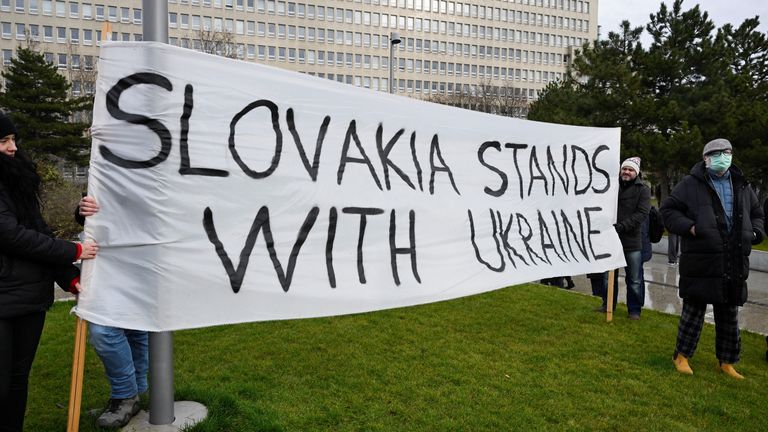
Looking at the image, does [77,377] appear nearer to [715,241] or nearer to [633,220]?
[715,241]

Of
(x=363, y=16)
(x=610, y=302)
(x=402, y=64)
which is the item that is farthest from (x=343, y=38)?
(x=610, y=302)

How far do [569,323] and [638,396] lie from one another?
7.19 feet

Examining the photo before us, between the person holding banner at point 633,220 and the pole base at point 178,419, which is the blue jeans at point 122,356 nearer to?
the pole base at point 178,419

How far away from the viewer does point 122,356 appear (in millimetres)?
3449

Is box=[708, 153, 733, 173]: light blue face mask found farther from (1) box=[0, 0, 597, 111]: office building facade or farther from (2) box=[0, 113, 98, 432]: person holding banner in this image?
(1) box=[0, 0, 597, 111]: office building facade

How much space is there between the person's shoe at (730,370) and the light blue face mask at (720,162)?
1652mm

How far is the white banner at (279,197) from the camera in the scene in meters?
2.86

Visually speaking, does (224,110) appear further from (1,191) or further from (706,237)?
(706,237)

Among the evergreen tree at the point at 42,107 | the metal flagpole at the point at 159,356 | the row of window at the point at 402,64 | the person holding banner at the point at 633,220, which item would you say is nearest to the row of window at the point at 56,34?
the row of window at the point at 402,64

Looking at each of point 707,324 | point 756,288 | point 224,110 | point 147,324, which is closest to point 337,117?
point 224,110

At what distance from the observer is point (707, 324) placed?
6.59 m

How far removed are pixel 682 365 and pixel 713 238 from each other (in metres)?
1.12

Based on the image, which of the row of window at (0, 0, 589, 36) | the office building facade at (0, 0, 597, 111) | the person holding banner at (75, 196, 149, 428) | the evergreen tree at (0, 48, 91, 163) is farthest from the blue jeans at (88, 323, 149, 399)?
the office building facade at (0, 0, 597, 111)

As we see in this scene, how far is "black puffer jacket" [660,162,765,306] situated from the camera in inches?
180
